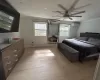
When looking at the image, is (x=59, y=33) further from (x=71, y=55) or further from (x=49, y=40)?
(x=71, y=55)

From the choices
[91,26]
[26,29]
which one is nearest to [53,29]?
[26,29]

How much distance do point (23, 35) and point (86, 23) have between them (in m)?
5.22

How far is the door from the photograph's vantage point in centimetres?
582

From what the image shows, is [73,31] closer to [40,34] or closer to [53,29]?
[53,29]

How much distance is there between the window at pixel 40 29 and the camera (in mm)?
5850

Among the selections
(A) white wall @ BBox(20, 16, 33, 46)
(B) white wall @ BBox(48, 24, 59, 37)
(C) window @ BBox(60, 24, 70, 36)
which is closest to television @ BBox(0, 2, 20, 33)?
(A) white wall @ BBox(20, 16, 33, 46)

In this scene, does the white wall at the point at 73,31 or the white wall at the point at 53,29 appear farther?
the white wall at the point at 73,31

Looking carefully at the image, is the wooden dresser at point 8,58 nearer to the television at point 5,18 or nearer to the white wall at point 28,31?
the television at point 5,18

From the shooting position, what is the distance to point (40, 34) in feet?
19.5

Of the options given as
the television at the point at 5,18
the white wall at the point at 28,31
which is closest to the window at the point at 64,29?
the white wall at the point at 28,31

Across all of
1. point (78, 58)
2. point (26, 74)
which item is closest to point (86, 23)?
point (78, 58)

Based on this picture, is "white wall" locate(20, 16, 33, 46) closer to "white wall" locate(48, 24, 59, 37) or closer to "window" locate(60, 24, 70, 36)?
"white wall" locate(48, 24, 59, 37)

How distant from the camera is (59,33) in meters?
6.23

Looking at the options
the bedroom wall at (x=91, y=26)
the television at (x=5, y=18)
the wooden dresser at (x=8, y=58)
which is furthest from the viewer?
the bedroom wall at (x=91, y=26)
